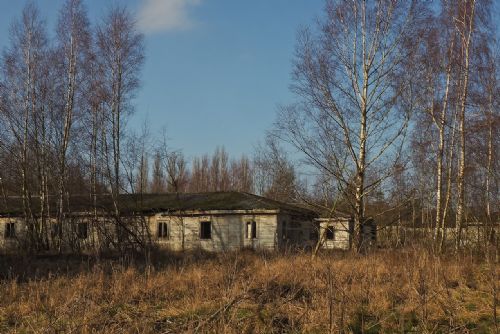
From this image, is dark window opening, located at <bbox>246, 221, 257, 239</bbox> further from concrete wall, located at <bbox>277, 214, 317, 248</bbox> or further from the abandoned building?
concrete wall, located at <bbox>277, 214, 317, 248</bbox>

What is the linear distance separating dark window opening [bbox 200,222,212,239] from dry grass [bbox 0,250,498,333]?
51.1 feet

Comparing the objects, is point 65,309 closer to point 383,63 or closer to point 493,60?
point 383,63

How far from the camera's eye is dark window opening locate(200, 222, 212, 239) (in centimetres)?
2675

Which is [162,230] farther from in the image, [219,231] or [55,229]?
[55,229]

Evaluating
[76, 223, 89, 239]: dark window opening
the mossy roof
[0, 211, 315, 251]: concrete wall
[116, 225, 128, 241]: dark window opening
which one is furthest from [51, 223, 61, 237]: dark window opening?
[116, 225, 128, 241]: dark window opening

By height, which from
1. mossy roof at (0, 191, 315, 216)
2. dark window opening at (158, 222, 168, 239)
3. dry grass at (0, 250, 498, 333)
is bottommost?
dark window opening at (158, 222, 168, 239)

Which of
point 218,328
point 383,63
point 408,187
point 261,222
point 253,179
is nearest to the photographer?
point 218,328

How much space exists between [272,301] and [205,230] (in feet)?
64.1

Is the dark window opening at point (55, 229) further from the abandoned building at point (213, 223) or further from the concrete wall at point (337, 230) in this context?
the concrete wall at point (337, 230)

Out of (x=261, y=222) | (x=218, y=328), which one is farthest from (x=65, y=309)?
(x=261, y=222)

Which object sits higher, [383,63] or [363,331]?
[383,63]

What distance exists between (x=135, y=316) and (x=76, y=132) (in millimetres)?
17296

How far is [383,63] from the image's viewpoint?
15.7 metres

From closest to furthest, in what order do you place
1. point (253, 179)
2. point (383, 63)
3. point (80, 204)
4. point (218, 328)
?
point (218, 328) < point (383, 63) < point (80, 204) < point (253, 179)
